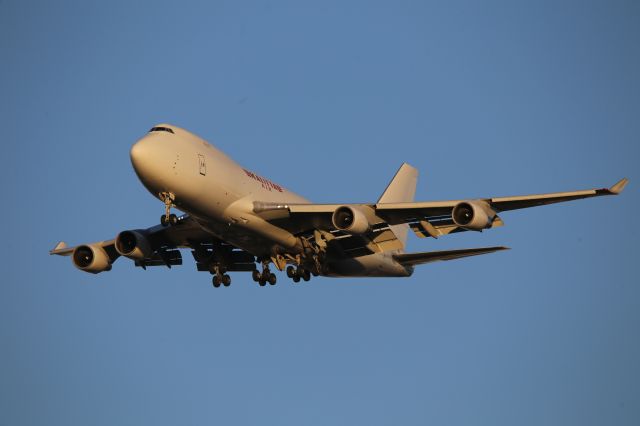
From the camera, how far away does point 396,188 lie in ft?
182

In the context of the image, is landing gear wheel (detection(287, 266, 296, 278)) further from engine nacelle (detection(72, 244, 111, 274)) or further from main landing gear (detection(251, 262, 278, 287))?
engine nacelle (detection(72, 244, 111, 274))

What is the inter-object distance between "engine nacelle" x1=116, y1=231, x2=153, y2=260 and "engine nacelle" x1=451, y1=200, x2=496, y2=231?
15.5 metres

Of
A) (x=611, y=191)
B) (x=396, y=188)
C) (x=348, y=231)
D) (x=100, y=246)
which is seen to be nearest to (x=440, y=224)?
(x=348, y=231)

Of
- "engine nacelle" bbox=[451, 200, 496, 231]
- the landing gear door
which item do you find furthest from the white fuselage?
"engine nacelle" bbox=[451, 200, 496, 231]

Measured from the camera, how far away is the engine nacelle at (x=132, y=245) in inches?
A: 1873

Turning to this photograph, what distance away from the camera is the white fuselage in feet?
131

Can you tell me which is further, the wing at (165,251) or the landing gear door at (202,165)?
the wing at (165,251)

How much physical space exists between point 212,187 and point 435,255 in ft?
39.8

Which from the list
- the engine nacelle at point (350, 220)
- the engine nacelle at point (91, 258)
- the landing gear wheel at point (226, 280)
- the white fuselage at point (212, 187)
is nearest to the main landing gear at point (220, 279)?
the landing gear wheel at point (226, 280)

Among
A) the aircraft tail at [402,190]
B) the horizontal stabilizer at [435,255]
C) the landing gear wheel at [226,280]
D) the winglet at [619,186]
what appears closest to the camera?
the winglet at [619,186]

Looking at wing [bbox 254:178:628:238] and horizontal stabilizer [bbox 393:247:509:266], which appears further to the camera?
horizontal stabilizer [bbox 393:247:509:266]

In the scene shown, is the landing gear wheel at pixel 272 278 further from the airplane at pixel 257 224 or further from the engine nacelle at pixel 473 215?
the engine nacelle at pixel 473 215

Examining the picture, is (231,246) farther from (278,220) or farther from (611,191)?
(611,191)

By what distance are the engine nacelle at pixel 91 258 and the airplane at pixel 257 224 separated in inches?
1.9
